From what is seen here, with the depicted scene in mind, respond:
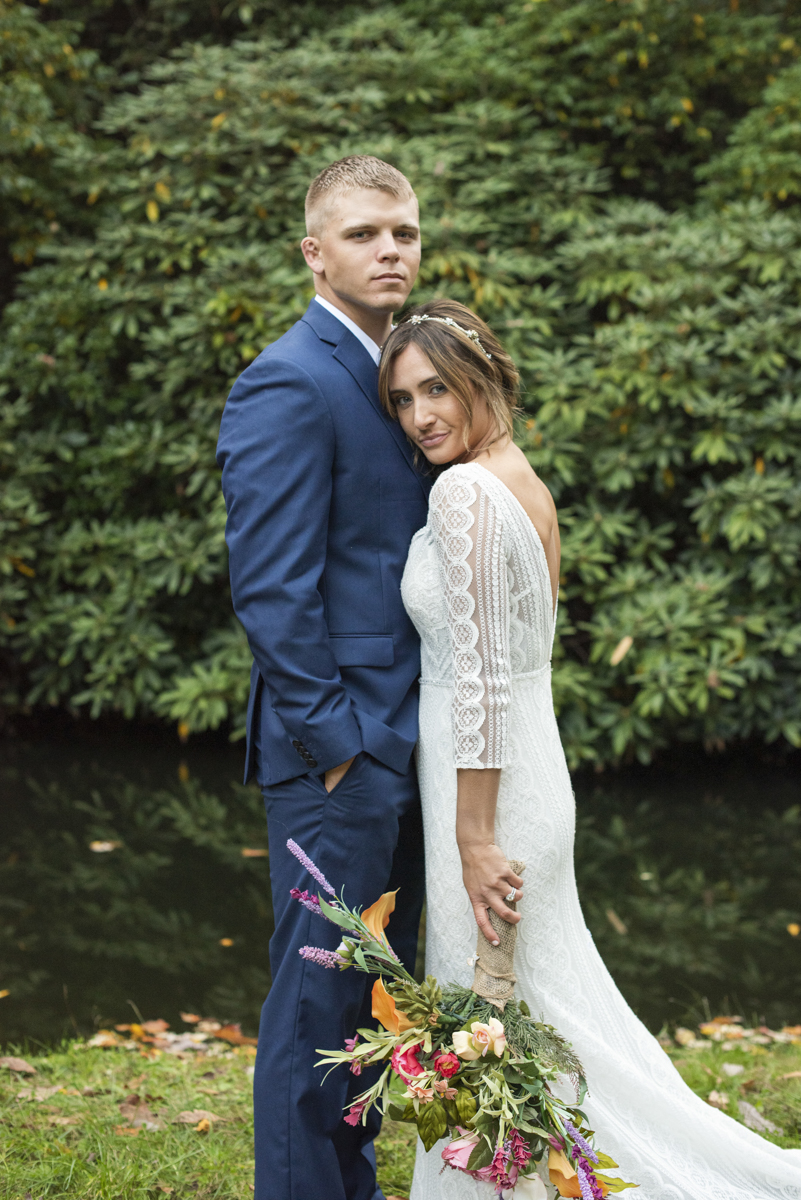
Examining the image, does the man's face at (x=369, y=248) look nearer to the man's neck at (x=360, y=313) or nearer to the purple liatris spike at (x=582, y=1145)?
the man's neck at (x=360, y=313)

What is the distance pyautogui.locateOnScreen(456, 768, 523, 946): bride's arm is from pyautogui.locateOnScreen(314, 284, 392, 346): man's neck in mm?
1001

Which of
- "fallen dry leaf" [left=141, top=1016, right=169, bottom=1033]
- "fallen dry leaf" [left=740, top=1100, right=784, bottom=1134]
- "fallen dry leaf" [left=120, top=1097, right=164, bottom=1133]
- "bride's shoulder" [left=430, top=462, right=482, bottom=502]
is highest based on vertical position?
"bride's shoulder" [left=430, top=462, right=482, bottom=502]

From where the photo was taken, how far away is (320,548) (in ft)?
7.09

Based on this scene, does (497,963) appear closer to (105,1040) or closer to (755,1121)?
(755,1121)

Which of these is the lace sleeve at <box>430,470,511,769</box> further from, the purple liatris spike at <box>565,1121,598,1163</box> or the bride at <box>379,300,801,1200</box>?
the purple liatris spike at <box>565,1121,598,1163</box>

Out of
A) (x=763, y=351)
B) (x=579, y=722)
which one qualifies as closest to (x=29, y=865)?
(x=579, y=722)

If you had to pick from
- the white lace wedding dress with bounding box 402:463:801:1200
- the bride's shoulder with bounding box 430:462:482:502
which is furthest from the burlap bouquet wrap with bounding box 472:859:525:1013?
the bride's shoulder with bounding box 430:462:482:502

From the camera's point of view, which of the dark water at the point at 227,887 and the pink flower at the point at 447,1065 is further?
the dark water at the point at 227,887

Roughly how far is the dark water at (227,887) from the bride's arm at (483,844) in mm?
2136

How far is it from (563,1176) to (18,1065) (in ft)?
6.28

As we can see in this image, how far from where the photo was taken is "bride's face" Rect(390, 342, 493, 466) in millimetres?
2223

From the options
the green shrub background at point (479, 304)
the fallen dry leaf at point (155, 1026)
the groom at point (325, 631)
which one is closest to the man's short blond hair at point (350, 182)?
the groom at point (325, 631)

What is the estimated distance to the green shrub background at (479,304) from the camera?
5.99 metres

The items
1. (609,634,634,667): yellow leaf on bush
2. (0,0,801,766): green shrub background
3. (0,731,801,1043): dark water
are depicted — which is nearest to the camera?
(0,731,801,1043): dark water
